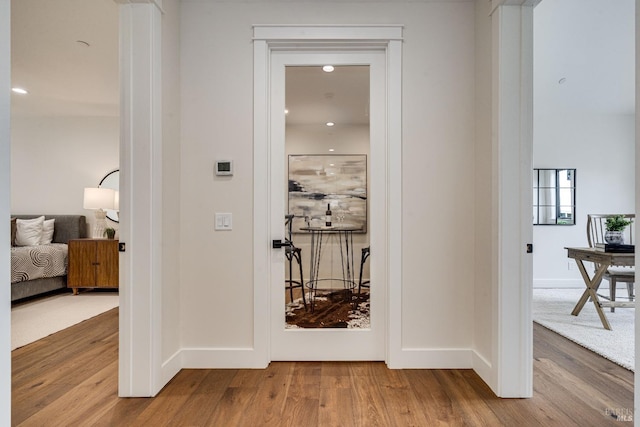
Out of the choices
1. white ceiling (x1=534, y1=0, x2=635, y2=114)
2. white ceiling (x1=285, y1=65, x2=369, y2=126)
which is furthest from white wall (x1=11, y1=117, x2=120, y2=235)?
white ceiling (x1=534, y1=0, x2=635, y2=114)

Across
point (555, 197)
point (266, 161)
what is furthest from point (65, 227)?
point (555, 197)

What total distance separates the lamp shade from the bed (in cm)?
49

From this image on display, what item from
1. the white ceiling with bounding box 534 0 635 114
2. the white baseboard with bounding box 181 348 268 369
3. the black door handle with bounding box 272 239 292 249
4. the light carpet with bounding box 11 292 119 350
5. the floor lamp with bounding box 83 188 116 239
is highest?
the white ceiling with bounding box 534 0 635 114

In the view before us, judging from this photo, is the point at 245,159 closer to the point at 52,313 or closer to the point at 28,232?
the point at 52,313

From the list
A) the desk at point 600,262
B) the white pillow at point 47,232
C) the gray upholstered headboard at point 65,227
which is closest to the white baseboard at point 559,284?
the desk at point 600,262

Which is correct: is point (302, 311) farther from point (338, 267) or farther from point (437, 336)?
point (437, 336)

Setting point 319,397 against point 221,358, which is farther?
point 221,358

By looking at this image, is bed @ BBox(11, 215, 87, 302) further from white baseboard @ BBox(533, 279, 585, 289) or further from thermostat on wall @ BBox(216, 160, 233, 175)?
white baseboard @ BBox(533, 279, 585, 289)

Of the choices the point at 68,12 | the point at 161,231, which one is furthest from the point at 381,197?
the point at 68,12

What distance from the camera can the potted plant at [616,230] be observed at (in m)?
3.37

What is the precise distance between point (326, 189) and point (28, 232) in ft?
15.2

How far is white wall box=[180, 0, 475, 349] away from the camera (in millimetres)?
2451

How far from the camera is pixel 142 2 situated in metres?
2.04

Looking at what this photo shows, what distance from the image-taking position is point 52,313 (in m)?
3.89
